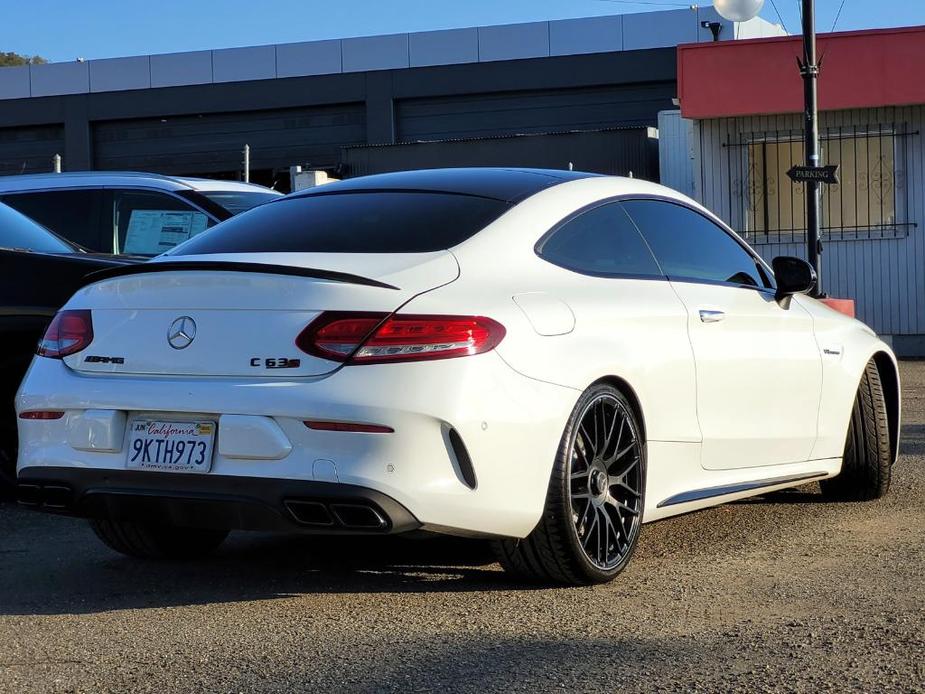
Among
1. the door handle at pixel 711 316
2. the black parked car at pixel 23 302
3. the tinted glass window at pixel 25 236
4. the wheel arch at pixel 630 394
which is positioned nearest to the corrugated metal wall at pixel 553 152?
the tinted glass window at pixel 25 236

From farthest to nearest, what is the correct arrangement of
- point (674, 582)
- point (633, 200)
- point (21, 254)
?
point (21, 254)
point (633, 200)
point (674, 582)

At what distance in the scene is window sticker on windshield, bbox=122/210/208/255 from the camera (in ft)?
32.6

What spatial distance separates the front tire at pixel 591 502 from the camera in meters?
4.68

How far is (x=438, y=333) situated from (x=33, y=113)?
3578cm

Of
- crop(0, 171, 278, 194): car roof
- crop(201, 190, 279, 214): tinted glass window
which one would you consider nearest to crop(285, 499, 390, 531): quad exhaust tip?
crop(201, 190, 279, 214): tinted glass window

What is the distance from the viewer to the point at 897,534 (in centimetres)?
594

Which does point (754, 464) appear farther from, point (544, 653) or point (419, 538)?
point (544, 653)

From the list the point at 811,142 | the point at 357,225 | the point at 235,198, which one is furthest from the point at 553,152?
the point at 357,225

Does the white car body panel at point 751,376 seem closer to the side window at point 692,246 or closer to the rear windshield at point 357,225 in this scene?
the side window at point 692,246

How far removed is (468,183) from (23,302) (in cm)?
215

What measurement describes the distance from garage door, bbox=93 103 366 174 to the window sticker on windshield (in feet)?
85.1

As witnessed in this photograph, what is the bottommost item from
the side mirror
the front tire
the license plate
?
the front tire

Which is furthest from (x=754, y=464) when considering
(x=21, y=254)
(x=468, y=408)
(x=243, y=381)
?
(x=21, y=254)

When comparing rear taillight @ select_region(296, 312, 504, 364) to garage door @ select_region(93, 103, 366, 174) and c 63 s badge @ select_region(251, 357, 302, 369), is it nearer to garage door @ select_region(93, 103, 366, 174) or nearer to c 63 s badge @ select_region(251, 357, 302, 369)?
c 63 s badge @ select_region(251, 357, 302, 369)
